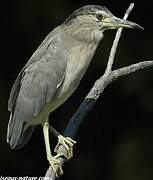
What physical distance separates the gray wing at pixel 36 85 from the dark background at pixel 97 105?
48.7 inches

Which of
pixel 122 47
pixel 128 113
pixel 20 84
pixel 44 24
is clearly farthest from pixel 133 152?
pixel 20 84

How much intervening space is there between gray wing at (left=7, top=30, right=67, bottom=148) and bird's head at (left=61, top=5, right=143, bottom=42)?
0.33 feet

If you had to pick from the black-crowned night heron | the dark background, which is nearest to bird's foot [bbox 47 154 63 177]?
the black-crowned night heron

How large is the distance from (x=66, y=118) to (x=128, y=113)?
415 mm

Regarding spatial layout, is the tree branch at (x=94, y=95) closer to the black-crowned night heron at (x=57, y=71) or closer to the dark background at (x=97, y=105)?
the black-crowned night heron at (x=57, y=71)

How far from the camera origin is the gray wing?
3.25 m

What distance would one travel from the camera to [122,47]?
4766 millimetres

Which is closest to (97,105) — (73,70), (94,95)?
(94,95)

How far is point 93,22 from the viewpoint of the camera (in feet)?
10.9

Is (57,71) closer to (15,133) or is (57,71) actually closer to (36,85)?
(36,85)

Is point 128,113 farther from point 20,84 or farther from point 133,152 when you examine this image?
point 20,84

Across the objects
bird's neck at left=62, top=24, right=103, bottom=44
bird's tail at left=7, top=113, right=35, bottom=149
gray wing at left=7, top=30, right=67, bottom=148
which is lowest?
bird's tail at left=7, top=113, right=35, bottom=149

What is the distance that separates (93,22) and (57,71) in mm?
273

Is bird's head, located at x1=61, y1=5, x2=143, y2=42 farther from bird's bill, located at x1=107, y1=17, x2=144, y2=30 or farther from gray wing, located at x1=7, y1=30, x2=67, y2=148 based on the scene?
gray wing, located at x1=7, y1=30, x2=67, y2=148
